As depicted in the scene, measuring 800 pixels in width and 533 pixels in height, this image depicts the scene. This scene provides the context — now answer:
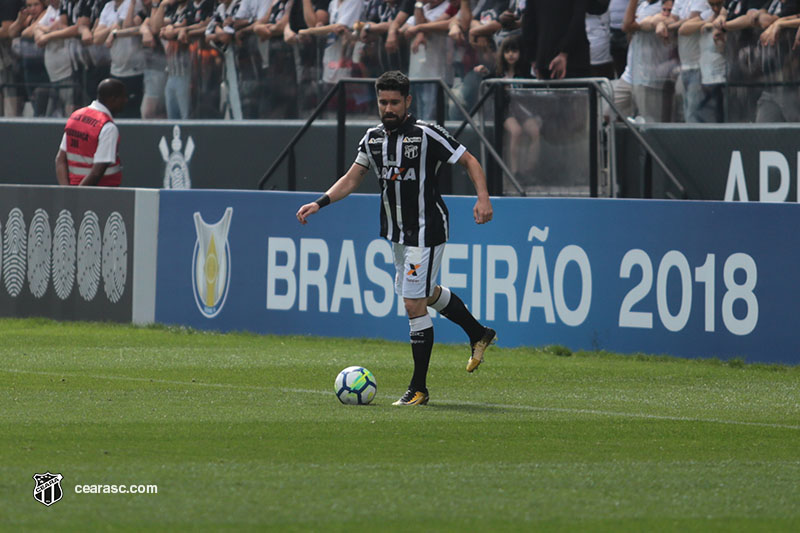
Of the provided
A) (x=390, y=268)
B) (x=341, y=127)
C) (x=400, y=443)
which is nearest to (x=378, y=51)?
(x=341, y=127)

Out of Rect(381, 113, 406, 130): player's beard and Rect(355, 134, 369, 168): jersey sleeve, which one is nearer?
Rect(381, 113, 406, 130): player's beard

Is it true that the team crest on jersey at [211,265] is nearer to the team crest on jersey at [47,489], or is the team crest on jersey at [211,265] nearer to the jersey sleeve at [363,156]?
the jersey sleeve at [363,156]

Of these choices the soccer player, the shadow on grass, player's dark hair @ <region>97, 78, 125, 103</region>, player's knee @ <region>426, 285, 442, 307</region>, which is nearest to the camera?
the shadow on grass

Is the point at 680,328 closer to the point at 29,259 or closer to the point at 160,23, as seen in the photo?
the point at 29,259

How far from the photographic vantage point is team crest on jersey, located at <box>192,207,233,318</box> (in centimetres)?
1628

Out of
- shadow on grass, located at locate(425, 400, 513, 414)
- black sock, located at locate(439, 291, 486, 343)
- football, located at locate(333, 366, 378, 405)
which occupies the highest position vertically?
black sock, located at locate(439, 291, 486, 343)

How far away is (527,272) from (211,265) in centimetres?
376

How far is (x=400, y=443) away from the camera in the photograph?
8477 mm

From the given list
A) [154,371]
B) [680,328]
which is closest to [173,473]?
[154,371]

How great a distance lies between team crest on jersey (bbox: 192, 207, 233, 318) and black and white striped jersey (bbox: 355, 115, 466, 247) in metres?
5.91

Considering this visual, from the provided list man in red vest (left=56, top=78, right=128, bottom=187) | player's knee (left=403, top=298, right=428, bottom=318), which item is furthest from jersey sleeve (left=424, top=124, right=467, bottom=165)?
man in red vest (left=56, top=78, right=128, bottom=187)

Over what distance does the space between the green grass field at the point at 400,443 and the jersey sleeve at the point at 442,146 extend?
1.68 metres

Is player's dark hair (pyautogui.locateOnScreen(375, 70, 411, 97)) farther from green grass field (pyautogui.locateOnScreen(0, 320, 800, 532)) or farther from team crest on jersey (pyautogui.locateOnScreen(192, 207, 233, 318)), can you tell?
team crest on jersey (pyautogui.locateOnScreen(192, 207, 233, 318))

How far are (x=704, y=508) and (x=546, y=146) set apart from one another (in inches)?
364
